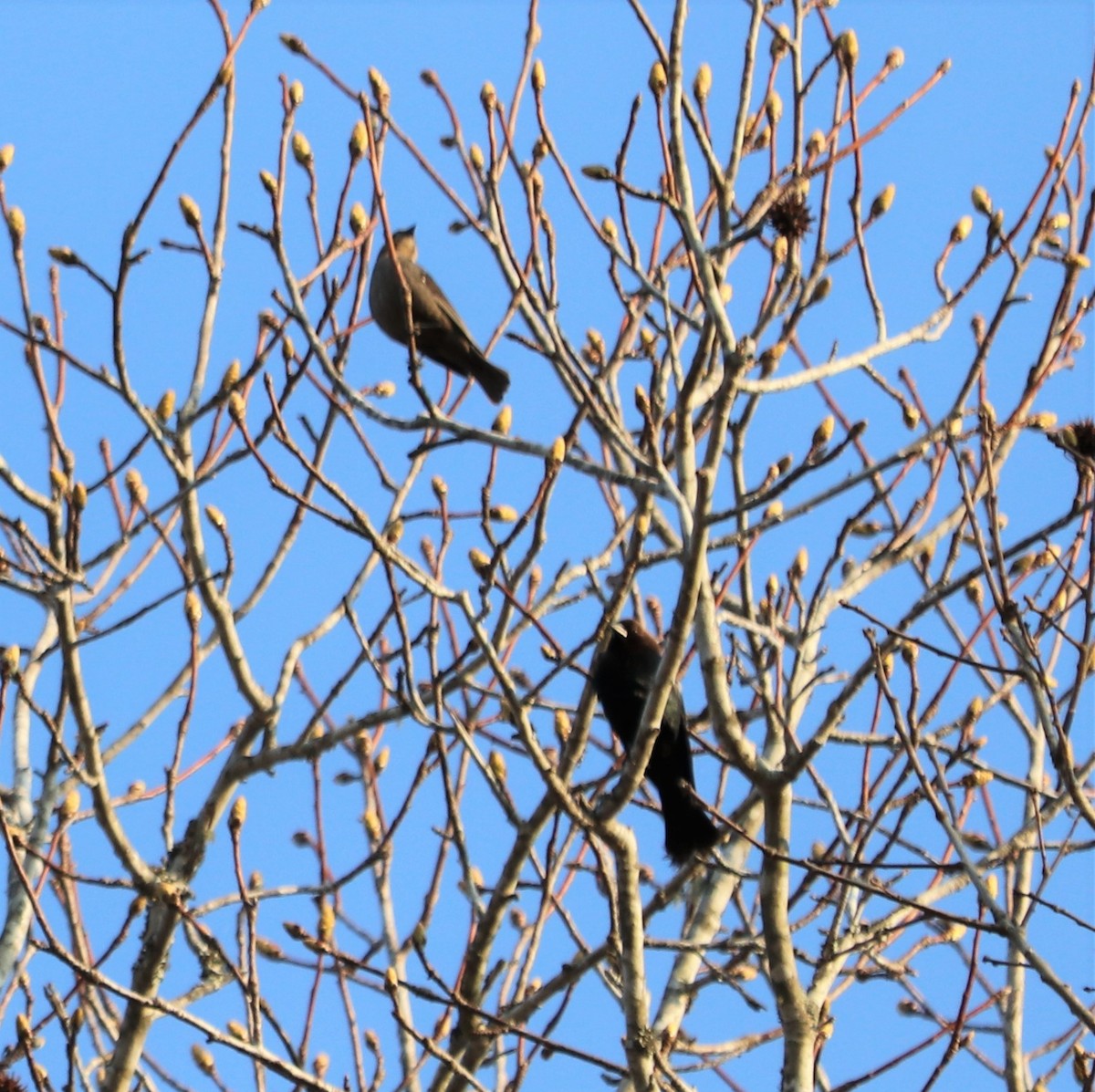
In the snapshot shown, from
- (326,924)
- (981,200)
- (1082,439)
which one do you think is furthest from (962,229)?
(326,924)

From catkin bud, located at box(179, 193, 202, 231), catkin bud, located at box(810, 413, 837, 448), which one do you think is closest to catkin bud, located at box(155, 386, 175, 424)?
catkin bud, located at box(179, 193, 202, 231)

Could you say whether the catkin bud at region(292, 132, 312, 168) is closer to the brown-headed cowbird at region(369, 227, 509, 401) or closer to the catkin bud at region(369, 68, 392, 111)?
the catkin bud at region(369, 68, 392, 111)

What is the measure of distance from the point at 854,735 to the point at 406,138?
1870 millimetres

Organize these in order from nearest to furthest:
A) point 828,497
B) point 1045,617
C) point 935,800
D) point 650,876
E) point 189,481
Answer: point 935,800, point 1045,617, point 828,497, point 189,481, point 650,876

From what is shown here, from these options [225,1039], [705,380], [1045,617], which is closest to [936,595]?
[1045,617]

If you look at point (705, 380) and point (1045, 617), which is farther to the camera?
point (705, 380)

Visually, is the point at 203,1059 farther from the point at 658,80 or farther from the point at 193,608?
the point at 658,80

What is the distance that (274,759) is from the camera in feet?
13.1

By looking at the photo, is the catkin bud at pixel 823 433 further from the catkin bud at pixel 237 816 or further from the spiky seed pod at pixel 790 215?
the catkin bud at pixel 237 816

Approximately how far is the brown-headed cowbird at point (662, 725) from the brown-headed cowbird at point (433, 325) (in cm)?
157

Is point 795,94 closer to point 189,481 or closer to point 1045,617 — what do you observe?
point 1045,617

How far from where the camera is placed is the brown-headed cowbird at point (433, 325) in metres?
6.00

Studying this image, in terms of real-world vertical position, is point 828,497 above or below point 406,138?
below

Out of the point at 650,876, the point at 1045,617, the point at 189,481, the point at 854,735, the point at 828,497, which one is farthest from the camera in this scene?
the point at 650,876
